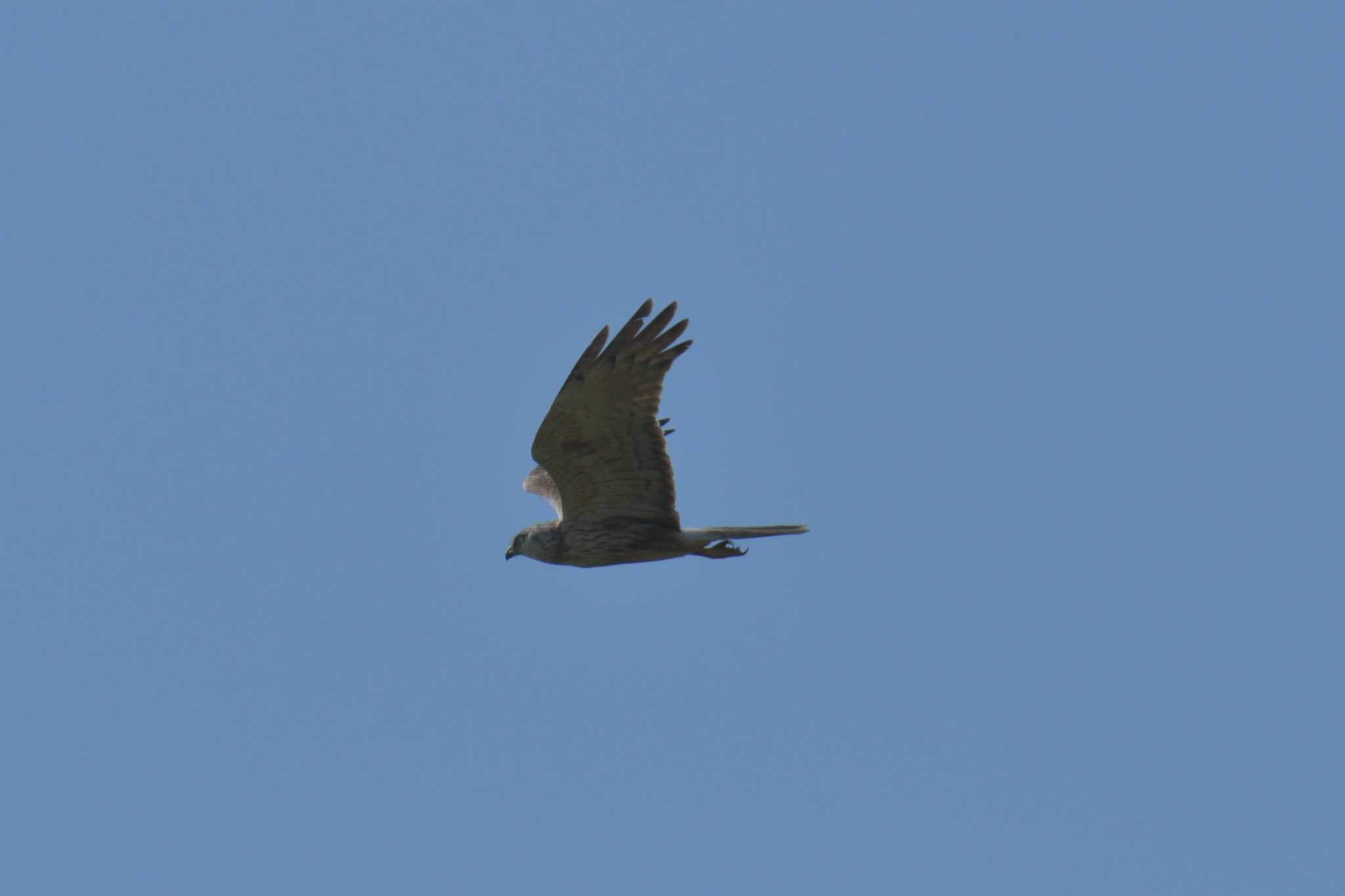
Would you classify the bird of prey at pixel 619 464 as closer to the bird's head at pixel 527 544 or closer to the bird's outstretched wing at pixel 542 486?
the bird's head at pixel 527 544

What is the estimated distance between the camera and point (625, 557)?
1441 cm

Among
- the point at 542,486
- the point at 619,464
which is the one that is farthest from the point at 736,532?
the point at 542,486

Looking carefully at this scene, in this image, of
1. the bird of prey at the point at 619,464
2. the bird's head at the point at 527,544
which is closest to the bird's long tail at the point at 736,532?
the bird of prey at the point at 619,464

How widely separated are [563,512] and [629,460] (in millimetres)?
847

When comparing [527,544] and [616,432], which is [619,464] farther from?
[527,544]

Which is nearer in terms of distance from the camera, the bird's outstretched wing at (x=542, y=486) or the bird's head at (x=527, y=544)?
the bird's head at (x=527, y=544)

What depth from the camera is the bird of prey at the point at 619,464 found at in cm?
Answer: 1332

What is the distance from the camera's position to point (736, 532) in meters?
13.7

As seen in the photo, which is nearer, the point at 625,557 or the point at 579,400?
the point at 579,400

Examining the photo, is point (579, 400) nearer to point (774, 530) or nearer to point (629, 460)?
point (629, 460)

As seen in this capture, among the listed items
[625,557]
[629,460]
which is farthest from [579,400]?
[625,557]

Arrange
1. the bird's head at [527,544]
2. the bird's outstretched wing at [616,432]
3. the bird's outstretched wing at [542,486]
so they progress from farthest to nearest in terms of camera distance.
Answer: the bird's outstretched wing at [542,486], the bird's head at [527,544], the bird's outstretched wing at [616,432]

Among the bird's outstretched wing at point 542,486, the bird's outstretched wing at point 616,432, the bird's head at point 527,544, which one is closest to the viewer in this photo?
the bird's outstretched wing at point 616,432

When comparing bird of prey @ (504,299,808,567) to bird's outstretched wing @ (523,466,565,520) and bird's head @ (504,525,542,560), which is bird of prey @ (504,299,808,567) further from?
bird's outstretched wing @ (523,466,565,520)
